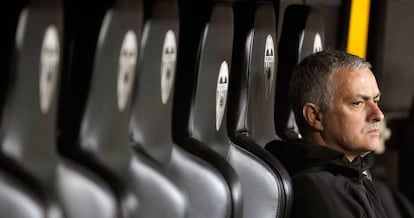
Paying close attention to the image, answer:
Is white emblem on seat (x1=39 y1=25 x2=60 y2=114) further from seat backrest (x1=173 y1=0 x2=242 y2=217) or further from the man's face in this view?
the man's face

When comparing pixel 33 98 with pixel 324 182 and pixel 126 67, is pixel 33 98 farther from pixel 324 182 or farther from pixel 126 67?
pixel 324 182

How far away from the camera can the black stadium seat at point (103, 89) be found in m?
1.61

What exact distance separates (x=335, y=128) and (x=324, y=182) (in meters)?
0.15

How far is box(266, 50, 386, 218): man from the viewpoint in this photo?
7.48 feet

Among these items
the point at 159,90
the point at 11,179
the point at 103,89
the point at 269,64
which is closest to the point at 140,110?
the point at 159,90

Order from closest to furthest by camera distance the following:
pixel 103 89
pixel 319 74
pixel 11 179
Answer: pixel 11 179 < pixel 103 89 < pixel 319 74

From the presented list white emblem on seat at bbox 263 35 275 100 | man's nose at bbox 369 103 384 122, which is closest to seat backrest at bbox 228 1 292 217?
white emblem on seat at bbox 263 35 275 100

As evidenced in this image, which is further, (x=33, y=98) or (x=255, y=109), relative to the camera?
(x=255, y=109)

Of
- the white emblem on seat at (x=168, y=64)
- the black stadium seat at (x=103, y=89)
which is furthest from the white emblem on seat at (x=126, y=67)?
the white emblem on seat at (x=168, y=64)

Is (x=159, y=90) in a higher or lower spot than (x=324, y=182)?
higher

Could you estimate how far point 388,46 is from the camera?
3.37 m

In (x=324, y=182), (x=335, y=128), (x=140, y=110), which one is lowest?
(x=324, y=182)

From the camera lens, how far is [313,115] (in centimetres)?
236

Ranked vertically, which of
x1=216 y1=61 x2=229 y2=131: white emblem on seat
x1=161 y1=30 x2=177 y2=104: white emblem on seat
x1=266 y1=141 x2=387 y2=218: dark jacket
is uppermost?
x1=161 y1=30 x2=177 y2=104: white emblem on seat
